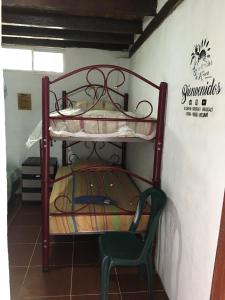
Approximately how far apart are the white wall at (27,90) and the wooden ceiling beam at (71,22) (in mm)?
1096

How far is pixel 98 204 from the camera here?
91.1 inches

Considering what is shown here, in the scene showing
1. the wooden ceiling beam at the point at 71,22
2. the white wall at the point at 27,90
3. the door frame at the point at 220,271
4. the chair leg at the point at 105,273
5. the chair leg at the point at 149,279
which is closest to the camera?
the door frame at the point at 220,271

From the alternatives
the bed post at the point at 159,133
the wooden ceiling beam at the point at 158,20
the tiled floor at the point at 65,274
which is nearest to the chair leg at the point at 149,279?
the tiled floor at the point at 65,274

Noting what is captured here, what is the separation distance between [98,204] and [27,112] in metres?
2.20

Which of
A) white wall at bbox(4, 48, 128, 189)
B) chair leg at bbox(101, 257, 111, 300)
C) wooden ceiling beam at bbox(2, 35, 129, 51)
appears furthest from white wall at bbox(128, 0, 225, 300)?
white wall at bbox(4, 48, 128, 189)

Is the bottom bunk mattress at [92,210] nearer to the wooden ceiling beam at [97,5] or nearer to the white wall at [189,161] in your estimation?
the white wall at [189,161]

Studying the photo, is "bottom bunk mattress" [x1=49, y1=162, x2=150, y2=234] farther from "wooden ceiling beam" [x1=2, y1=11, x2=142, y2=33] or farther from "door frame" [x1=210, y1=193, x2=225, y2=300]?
"wooden ceiling beam" [x1=2, y1=11, x2=142, y2=33]

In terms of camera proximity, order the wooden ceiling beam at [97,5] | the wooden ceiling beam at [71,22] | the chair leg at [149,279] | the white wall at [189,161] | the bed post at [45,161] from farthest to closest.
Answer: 1. the wooden ceiling beam at [71,22]
2. the wooden ceiling beam at [97,5]
3. the bed post at [45,161]
4. the chair leg at [149,279]
5. the white wall at [189,161]

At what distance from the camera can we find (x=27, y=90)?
384cm

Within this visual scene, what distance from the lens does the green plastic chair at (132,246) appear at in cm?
177

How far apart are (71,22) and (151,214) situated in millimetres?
2061

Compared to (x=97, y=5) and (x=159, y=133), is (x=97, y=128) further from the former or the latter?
(x=97, y=5)

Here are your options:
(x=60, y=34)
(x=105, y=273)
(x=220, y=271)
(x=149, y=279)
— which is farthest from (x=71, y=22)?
(x=220, y=271)

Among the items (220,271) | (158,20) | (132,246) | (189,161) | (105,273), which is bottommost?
(105,273)
